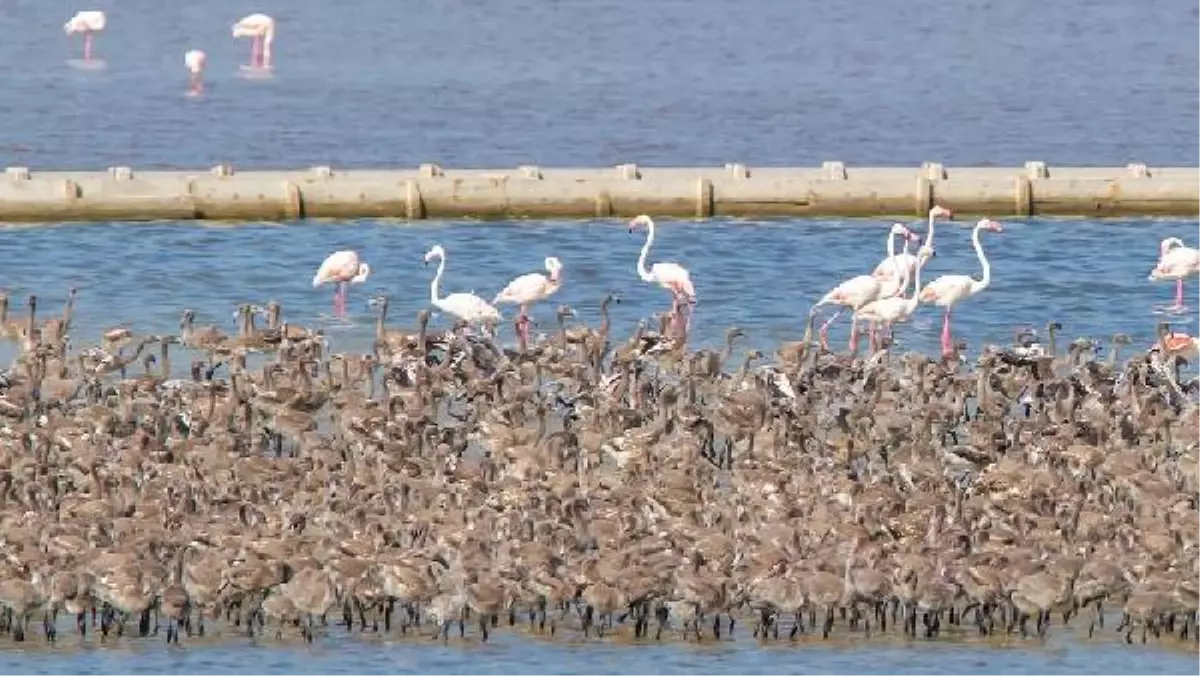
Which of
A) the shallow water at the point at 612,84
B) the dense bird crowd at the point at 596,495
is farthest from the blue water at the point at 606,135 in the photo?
the dense bird crowd at the point at 596,495

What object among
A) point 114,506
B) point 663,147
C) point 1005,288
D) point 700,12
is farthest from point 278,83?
point 114,506

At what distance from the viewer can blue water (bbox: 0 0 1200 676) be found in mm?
29203

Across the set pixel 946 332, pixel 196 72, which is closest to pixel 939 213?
pixel 946 332

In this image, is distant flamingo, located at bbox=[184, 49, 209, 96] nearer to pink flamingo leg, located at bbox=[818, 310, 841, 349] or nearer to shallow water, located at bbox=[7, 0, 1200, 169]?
shallow water, located at bbox=[7, 0, 1200, 169]

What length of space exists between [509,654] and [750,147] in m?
51.8

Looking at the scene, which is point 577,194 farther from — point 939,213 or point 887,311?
point 887,311

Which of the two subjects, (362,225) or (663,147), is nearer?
(362,225)

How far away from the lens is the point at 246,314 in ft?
133

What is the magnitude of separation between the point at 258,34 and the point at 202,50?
891cm

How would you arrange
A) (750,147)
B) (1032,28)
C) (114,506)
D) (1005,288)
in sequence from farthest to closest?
(1032,28) < (750,147) < (1005,288) < (114,506)

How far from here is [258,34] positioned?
98.4 m

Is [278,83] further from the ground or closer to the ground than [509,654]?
further from the ground

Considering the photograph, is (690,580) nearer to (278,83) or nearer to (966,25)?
(278,83)

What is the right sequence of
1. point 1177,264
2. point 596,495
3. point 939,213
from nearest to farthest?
point 596,495, point 1177,264, point 939,213
